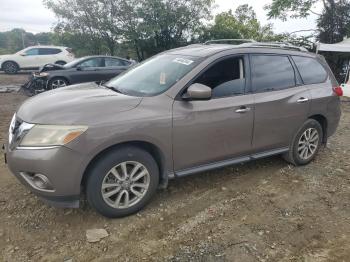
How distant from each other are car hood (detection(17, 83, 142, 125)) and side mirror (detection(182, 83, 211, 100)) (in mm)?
524

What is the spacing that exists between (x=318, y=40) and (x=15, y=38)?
41.3m

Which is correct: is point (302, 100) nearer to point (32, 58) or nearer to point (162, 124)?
point (162, 124)

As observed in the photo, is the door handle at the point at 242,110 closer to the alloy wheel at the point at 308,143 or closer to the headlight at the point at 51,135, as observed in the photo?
the alloy wheel at the point at 308,143

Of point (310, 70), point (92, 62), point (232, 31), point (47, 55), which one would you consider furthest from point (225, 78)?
point (232, 31)

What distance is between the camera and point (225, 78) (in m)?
3.74

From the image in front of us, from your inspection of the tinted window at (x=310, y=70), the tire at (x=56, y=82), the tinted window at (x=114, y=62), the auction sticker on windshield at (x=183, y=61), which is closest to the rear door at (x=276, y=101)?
the tinted window at (x=310, y=70)

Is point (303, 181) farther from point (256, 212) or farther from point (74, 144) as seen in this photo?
point (74, 144)

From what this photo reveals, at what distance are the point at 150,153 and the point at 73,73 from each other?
7.98 meters

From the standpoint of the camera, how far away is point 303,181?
427 cm

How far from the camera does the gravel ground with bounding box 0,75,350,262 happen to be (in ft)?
9.23

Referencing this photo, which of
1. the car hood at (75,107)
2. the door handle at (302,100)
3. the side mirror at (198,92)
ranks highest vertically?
the side mirror at (198,92)

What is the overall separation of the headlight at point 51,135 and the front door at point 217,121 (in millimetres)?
997

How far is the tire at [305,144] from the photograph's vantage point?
4.51 meters

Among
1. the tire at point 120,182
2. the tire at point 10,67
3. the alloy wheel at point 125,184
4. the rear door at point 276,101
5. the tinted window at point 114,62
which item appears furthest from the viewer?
→ the tire at point 10,67
